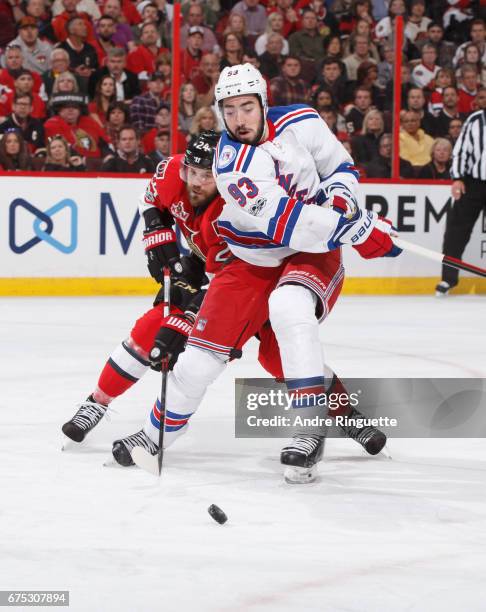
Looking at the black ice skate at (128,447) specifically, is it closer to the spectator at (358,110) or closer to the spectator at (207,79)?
the spectator at (207,79)

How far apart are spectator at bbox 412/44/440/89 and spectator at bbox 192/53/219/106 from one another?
4.88 ft

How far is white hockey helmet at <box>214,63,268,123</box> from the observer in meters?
3.14

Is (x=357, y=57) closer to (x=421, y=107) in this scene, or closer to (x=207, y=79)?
(x=421, y=107)

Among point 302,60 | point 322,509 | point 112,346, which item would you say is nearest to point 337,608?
point 322,509

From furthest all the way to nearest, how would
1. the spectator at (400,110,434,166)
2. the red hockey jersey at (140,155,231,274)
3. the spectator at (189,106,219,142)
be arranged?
the spectator at (400,110,434,166) → the spectator at (189,106,219,142) → the red hockey jersey at (140,155,231,274)

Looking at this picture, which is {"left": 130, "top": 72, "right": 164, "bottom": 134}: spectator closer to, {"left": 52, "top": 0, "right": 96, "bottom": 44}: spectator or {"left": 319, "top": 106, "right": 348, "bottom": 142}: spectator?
{"left": 52, "top": 0, "right": 96, "bottom": 44}: spectator

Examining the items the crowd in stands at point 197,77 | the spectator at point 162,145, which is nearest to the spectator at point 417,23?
the crowd in stands at point 197,77

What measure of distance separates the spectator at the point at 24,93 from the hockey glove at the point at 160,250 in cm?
419

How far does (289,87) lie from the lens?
8.05 metres

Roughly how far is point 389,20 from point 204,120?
2166 millimetres

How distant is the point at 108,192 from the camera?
7699 mm

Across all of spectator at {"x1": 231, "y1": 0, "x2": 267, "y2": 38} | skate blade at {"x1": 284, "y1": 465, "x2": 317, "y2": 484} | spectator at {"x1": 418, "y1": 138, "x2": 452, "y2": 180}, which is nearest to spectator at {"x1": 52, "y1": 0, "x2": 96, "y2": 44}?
spectator at {"x1": 231, "y1": 0, "x2": 267, "y2": 38}

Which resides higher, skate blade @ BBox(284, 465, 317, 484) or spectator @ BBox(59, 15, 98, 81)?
spectator @ BBox(59, 15, 98, 81)

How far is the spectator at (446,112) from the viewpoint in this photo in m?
8.38
